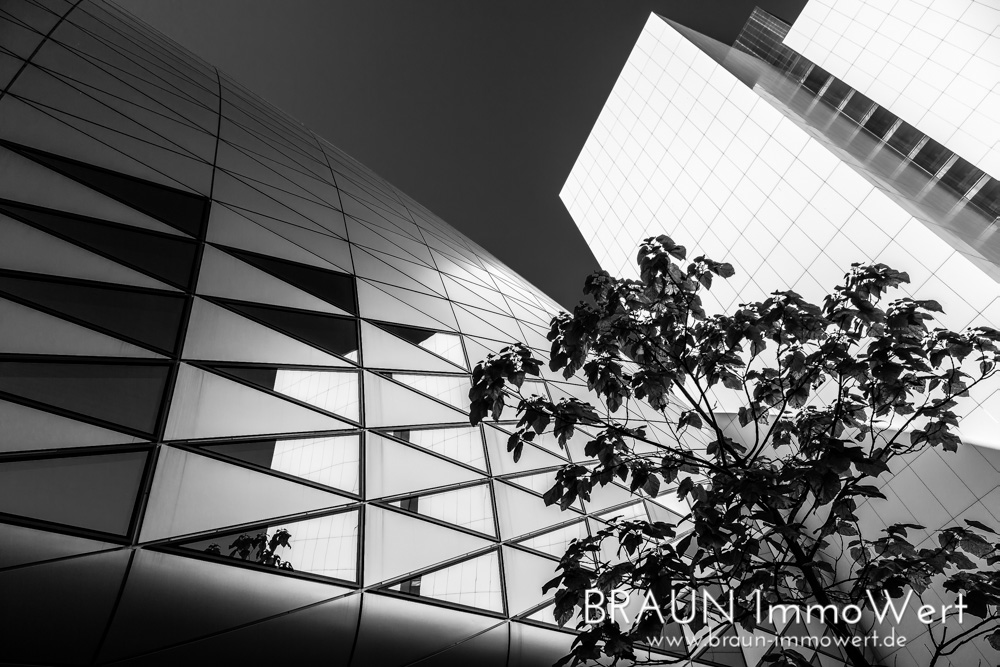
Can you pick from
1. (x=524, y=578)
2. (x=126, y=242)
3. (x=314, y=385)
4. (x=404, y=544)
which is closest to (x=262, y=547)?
(x=404, y=544)

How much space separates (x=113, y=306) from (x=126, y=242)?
1.76 metres

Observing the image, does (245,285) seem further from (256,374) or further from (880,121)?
(880,121)

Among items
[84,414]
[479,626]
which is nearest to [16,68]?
[84,414]

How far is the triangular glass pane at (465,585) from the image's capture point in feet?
27.7

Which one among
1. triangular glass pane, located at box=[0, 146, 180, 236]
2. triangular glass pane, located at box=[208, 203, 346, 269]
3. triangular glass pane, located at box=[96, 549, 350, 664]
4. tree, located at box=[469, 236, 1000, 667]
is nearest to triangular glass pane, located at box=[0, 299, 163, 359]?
triangular glass pane, located at box=[0, 146, 180, 236]

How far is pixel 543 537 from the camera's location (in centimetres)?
1123

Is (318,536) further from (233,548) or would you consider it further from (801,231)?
(801,231)

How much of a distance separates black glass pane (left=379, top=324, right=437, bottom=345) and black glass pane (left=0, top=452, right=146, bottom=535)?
689 cm

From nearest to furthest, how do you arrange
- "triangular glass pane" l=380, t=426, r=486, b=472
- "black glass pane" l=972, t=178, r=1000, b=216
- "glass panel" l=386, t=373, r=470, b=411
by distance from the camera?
1. "triangular glass pane" l=380, t=426, r=486, b=472
2. "glass panel" l=386, t=373, r=470, b=411
3. "black glass pane" l=972, t=178, r=1000, b=216

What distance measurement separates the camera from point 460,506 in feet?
33.6

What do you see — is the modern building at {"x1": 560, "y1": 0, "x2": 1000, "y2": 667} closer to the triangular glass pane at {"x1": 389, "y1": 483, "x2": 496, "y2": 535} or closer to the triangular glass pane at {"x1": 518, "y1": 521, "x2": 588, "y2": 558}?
the triangular glass pane at {"x1": 518, "y1": 521, "x2": 588, "y2": 558}

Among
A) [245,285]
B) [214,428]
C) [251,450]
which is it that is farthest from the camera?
[245,285]

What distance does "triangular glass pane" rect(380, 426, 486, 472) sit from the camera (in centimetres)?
1062

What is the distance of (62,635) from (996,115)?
1293 inches
